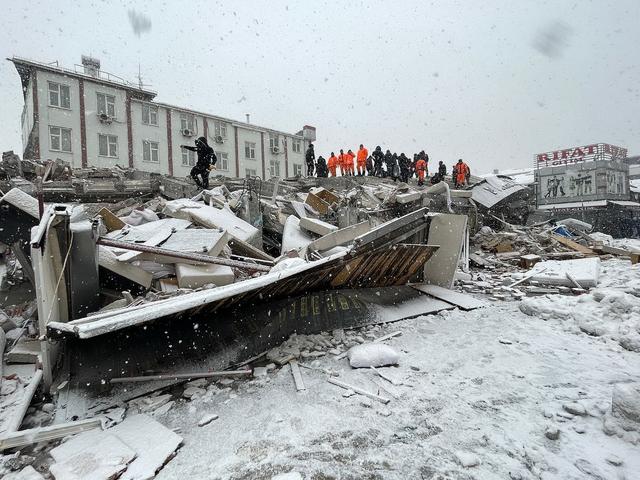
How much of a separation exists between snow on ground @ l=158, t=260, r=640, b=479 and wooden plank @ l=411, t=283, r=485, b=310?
3.90ft

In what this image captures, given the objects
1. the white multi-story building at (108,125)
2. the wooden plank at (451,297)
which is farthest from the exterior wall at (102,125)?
the wooden plank at (451,297)

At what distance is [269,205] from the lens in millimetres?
8266

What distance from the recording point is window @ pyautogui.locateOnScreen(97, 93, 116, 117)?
22.6 m

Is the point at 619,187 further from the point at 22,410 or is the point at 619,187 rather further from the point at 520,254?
the point at 22,410

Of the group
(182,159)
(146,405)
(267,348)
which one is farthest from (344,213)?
(182,159)

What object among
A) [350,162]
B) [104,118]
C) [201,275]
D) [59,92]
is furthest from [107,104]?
[201,275]

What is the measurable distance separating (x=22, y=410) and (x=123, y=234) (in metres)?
3.18

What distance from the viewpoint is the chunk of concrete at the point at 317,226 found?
22.3 feet

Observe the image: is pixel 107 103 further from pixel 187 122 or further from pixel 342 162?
pixel 342 162

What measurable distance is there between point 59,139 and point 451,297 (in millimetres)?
25291

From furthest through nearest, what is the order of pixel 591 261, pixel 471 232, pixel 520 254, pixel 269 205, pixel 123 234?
1. pixel 471 232
2. pixel 520 254
3. pixel 269 205
4. pixel 591 261
5. pixel 123 234

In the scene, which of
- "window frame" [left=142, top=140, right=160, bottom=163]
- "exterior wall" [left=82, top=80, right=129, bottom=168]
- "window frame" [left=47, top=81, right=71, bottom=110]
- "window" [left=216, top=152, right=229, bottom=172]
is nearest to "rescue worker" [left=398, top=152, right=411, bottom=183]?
"window" [left=216, top=152, right=229, bottom=172]

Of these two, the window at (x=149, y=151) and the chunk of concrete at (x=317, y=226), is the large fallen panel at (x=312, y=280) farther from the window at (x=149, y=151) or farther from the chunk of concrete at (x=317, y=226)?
the window at (x=149, y=151)

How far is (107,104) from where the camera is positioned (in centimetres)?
2294
